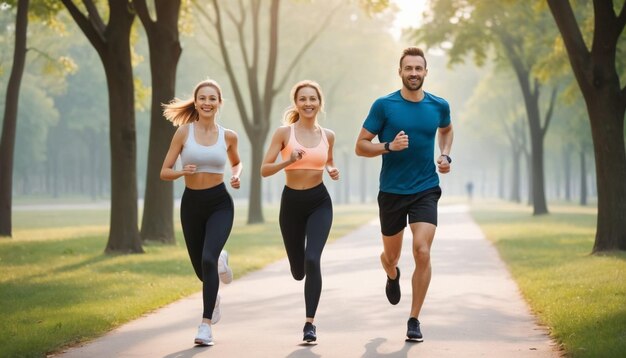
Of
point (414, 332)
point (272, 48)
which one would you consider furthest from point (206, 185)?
point (272, 48)

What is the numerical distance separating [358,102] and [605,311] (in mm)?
52300

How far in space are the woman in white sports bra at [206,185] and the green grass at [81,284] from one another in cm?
118

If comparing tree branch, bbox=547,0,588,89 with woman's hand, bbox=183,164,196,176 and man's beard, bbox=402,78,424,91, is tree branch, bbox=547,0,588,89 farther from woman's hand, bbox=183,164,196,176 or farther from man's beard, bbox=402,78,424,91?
woman's hand, bbox=183,164,196,176

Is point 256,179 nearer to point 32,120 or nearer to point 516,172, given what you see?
point 32,120

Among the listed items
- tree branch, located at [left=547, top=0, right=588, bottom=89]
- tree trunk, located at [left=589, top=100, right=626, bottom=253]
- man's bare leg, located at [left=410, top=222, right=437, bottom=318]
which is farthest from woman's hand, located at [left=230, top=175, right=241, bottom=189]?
tree trunk, located at [left=589, top=100, right=626, bottom=253]

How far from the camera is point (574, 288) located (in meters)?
11.6

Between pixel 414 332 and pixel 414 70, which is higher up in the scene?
pixel 414 70

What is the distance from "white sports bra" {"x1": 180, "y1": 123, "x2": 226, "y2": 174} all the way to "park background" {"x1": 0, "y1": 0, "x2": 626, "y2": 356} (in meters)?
0.52

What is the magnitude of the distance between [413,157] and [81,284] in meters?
6.23

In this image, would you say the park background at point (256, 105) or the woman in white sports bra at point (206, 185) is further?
the park background at point (256, 105)

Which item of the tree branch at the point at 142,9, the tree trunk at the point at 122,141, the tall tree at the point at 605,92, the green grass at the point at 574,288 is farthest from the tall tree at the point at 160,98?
the tall tree at the point at 605,92

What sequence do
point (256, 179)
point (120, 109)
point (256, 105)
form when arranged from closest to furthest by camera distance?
point (120, 109) → point (256, 105) → point (256, 179)

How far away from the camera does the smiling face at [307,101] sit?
8164 millimetres

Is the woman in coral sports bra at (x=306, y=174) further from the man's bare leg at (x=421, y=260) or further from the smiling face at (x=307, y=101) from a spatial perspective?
the man's bare leg at (x=421, y=260)
